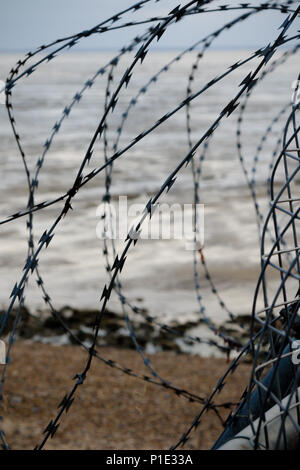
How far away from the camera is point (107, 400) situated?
4.66 metres

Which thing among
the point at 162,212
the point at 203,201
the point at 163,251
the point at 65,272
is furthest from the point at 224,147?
the point at 65,272

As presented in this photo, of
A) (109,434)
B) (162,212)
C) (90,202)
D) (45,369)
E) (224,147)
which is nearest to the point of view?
(109,434)

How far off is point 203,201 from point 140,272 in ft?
11.8

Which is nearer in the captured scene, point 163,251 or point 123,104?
point 163,251

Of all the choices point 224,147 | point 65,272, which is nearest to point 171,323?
point 65,272

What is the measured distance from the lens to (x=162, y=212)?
1001 cm

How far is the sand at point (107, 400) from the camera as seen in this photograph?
4.07 m

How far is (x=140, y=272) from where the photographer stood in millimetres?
7785

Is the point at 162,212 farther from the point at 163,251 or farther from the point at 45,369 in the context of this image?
the point at 45,369

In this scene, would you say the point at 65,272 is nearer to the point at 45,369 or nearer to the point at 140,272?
the point at 140,272

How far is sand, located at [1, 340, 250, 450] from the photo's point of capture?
4.07 m
